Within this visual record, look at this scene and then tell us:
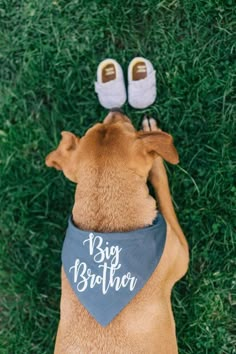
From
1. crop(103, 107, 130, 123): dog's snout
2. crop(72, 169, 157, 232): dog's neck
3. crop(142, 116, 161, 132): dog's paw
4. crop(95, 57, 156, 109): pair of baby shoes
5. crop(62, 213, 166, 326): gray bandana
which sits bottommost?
crop(62, 213, 166, 326): gray bandana

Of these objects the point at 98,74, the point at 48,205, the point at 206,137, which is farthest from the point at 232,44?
the point at 48,205

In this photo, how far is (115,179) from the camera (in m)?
3.63

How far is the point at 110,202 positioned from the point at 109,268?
43 cm

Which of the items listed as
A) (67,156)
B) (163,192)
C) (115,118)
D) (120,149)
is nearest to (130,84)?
(115,118)

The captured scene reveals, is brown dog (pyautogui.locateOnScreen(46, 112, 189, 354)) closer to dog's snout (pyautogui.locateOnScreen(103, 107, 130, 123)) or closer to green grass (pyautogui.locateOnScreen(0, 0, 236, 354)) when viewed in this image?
dog's snout (pyautogui.locateOnScreen(103, 107, 130, 123))

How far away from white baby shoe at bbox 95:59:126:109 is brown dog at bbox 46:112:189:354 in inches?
38.3

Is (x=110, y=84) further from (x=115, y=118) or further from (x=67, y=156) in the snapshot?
(x=67, y=156)

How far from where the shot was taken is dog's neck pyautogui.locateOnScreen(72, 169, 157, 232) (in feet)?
11.9

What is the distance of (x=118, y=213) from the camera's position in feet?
12.0

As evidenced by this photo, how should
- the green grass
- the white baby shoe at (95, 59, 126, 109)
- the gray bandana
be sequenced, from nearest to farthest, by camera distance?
the gray bandana → the green grass → the white baby shoe at (95, 59, 126, 109)

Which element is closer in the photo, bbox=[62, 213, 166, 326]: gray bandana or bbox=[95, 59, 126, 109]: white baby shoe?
bbox=[62, 213, 166, 326]: gray bandana

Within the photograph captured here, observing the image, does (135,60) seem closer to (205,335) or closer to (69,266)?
(69,266)

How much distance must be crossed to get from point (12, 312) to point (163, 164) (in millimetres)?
1872

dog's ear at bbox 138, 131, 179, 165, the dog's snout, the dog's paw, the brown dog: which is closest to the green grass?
the dog's paw
